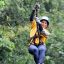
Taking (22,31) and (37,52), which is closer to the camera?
(37,52)

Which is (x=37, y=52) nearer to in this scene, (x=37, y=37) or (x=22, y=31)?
(x=37, y=37)

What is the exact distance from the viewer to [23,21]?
1449 cm

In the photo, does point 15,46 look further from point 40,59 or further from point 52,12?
point 40,59

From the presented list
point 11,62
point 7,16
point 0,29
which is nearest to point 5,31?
point 0,29

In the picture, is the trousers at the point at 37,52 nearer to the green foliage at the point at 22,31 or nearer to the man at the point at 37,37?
the man at the point at 37,37

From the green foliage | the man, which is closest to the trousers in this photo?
the man

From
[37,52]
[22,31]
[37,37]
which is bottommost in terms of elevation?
[22,31]

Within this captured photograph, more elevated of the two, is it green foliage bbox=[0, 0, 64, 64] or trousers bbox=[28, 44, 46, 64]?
trousers bbox=[28, 44, 46, 64]

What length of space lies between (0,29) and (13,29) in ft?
2.25

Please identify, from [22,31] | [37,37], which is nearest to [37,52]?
[37,37]

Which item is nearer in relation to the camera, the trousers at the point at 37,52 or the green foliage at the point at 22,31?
the trousers at the point at 37,52

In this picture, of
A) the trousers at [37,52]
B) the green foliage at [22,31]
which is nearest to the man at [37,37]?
the trousers at [37,52]

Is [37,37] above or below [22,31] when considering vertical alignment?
above

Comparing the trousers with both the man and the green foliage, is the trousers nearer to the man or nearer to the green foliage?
the man
